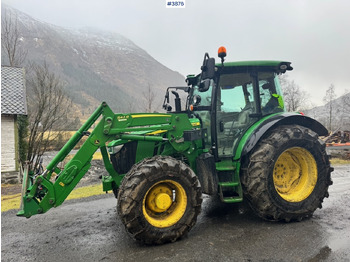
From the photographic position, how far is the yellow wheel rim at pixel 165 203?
368 cm

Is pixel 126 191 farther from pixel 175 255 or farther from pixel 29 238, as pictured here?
pixel 29 238

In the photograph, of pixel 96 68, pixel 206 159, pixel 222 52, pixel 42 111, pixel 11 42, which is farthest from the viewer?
pixel 96 68

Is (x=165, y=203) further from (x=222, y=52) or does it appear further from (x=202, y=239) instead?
(x=222, y=52)

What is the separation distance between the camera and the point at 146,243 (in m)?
3.50

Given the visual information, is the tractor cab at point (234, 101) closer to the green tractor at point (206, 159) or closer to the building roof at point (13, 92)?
the green tractor at point (206, 159)

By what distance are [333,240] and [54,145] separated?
1474cm

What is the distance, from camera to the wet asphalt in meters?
3.25

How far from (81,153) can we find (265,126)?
277 cm

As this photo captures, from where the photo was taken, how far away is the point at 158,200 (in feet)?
12.1

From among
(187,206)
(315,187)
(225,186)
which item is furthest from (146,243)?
(315,187)

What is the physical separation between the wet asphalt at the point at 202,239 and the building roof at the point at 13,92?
27.8ft

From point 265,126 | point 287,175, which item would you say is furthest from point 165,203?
point 287,175

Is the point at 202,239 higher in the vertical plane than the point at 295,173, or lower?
lower

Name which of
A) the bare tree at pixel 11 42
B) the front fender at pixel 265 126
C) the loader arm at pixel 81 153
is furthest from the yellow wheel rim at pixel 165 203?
the bare tree at pixel 11 42
